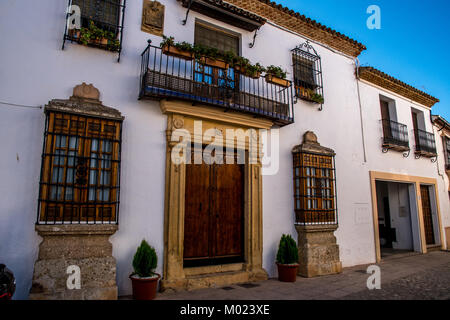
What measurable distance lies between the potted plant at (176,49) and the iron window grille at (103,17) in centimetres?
74

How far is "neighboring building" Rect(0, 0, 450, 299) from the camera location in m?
4.24

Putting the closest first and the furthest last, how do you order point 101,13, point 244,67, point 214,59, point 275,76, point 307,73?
point 101,13 < point 214,59 < point 244,67 < point 275,76 < point 307,73

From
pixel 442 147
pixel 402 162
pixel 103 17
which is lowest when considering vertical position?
pixel 402 162

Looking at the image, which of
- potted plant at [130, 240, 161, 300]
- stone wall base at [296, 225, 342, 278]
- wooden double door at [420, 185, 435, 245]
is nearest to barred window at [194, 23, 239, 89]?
potted plant at [130, 240, 161, 300]

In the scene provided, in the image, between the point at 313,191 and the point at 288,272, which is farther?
the point at 313,191

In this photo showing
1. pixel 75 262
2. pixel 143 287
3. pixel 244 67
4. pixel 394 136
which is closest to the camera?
pixel 75 262

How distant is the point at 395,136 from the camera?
9.85 m

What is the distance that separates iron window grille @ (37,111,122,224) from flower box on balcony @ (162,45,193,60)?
5.06 feet

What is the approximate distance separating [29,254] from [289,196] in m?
4.95

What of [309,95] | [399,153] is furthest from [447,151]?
[309,95]

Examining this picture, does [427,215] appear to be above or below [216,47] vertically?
below

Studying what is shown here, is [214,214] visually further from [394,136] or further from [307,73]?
[394,136]

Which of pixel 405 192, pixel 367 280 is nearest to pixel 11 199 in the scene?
pixel 367 280

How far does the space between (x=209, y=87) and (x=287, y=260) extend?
372 cm
